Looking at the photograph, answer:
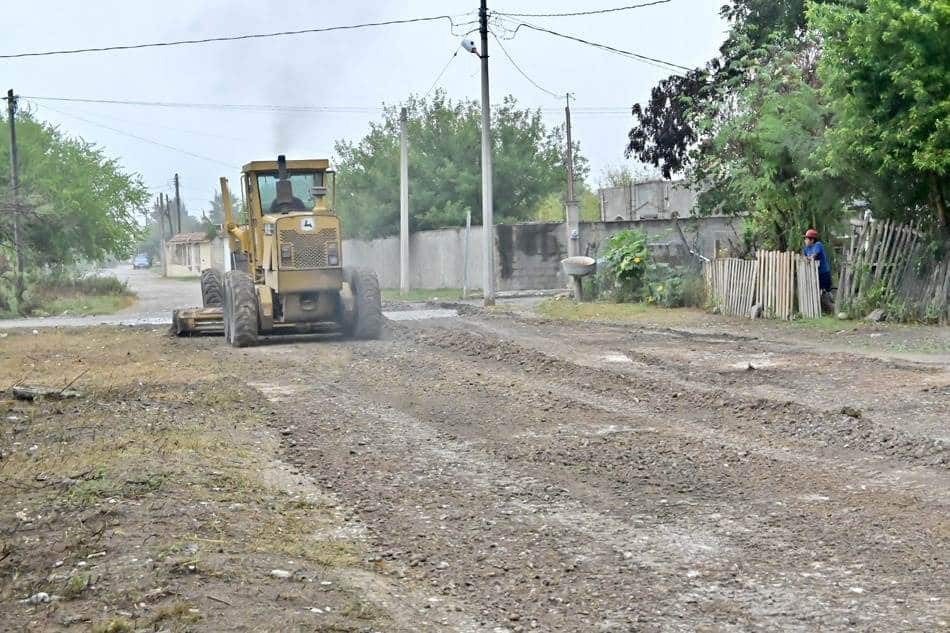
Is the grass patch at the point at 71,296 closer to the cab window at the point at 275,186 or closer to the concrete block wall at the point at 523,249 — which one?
the concrete block wall at the point at 523,249

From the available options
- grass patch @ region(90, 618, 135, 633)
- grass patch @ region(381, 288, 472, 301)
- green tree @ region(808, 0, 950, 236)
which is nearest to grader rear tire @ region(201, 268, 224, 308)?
grass patch @ region(381, 288, 472, 301)

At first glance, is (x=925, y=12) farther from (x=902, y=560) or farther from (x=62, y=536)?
(x=62, y=536)

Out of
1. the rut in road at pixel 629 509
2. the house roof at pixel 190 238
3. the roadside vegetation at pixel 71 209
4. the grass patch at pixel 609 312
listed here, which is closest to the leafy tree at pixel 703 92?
the grass patch at pixel 609 312

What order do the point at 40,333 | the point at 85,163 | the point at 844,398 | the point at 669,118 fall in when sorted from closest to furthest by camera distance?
the point at 844,398, the point at 40,333, the point at 669,118, the point at 85,163

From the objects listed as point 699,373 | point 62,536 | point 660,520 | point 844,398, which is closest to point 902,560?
point 660,520

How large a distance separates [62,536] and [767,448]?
5.58 metres

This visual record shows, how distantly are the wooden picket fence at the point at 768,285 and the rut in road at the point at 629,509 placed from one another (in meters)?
8.93

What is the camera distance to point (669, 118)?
32438mm

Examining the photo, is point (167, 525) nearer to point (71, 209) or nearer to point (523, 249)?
point (523, 249)

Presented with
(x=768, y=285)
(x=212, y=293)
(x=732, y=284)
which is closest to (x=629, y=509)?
(x=768, y=285)

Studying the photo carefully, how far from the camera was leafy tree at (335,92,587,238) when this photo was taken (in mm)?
45812

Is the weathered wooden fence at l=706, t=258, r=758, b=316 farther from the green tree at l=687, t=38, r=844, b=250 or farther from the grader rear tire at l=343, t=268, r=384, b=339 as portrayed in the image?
the grader rear tire at l=343, t=268, r=384, b=339

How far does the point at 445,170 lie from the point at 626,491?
3819 centimetres

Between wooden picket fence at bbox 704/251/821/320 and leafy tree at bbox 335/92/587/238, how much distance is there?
21.9 m
